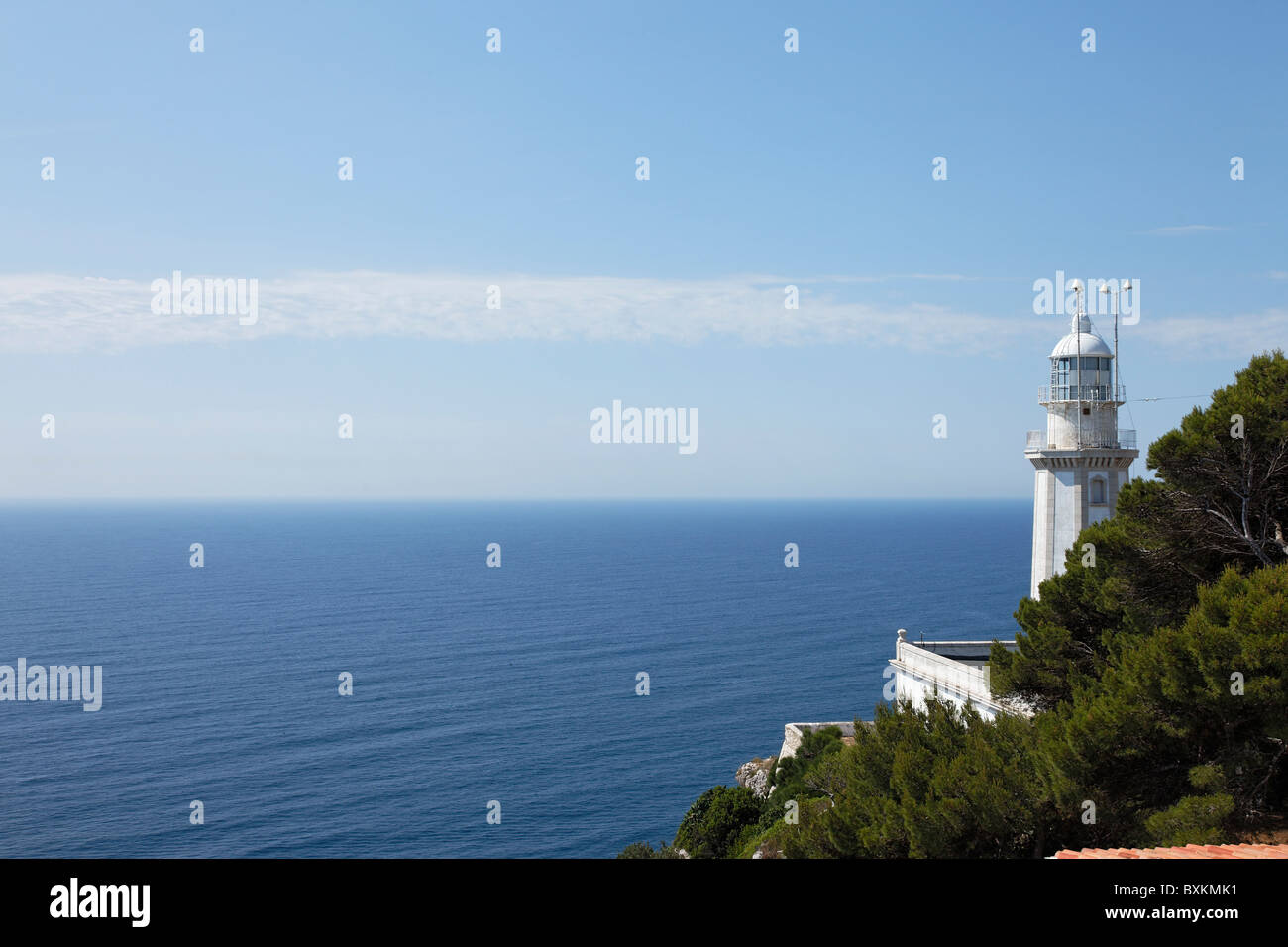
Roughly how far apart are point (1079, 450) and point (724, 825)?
75.2 feet

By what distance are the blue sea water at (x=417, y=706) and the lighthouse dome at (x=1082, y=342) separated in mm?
35307

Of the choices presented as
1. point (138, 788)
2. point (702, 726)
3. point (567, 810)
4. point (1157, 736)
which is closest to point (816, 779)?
point (1157, 736)

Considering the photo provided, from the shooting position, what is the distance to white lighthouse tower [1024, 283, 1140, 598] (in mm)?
39062

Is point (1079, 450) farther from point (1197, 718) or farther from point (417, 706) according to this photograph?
point (417, 706)

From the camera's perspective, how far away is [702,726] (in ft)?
250

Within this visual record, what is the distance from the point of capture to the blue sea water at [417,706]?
189 ft

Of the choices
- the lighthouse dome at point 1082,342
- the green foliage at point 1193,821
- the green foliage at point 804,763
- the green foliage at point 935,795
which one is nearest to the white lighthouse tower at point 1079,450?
the lighthouse dome at point 1082,342

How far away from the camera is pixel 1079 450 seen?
38906 mm

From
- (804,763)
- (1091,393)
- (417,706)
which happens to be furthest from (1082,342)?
(417,706)

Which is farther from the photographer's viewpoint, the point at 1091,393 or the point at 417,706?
the point at 417,706

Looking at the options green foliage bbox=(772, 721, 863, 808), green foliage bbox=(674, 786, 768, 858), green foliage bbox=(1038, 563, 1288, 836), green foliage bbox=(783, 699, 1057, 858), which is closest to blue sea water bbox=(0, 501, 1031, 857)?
green foliage bbox=(674, 786, 768, 858)

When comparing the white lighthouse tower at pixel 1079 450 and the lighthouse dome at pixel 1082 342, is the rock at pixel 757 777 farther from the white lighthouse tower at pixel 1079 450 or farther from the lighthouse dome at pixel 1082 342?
the lighthouse dome at pixel 1082 342

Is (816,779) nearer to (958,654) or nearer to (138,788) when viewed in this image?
(958,654)
